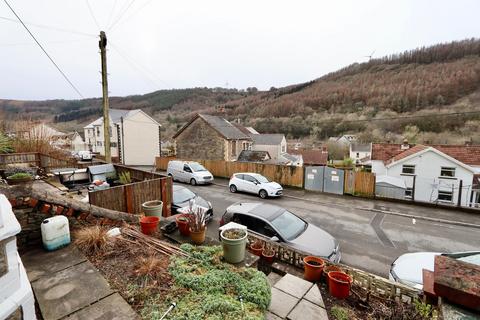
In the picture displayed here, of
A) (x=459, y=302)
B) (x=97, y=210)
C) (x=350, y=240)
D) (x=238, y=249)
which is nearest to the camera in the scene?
(x=459, y=302)

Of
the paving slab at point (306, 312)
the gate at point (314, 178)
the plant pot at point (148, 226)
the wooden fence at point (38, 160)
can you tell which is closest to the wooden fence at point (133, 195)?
the plant pot at point (148, 226)

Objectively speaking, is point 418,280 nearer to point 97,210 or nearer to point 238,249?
point 238,249

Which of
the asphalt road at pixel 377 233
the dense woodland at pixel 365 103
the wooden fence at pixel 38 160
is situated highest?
the dense woodland at pixel 365 103

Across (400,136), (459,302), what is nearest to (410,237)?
(459,302)

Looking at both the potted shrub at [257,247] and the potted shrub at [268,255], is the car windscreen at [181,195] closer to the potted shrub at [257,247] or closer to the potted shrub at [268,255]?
the potted shrub at [257,247]

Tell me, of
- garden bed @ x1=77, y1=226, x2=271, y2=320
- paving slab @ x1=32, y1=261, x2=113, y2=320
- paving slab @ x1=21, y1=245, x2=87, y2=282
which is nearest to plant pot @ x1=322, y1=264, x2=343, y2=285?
garden bed @ x1=77, y1=226, x2=271, y2=320

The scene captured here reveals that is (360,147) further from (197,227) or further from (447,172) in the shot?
(197,227)

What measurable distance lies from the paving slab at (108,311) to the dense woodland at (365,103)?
4582cm

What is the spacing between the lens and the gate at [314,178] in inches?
588

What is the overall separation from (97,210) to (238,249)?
3222 millimetres

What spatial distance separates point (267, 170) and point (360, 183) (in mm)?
6378

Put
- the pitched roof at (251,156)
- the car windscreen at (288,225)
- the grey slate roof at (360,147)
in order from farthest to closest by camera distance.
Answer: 1. the grey slate roof at (360,147)
2. the pitched roof at (251,156)
3. the car windscreen at (288,225)

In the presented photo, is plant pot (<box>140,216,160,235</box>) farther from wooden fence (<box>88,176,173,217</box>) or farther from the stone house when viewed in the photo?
the stone house

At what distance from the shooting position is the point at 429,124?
4872 centimetres
